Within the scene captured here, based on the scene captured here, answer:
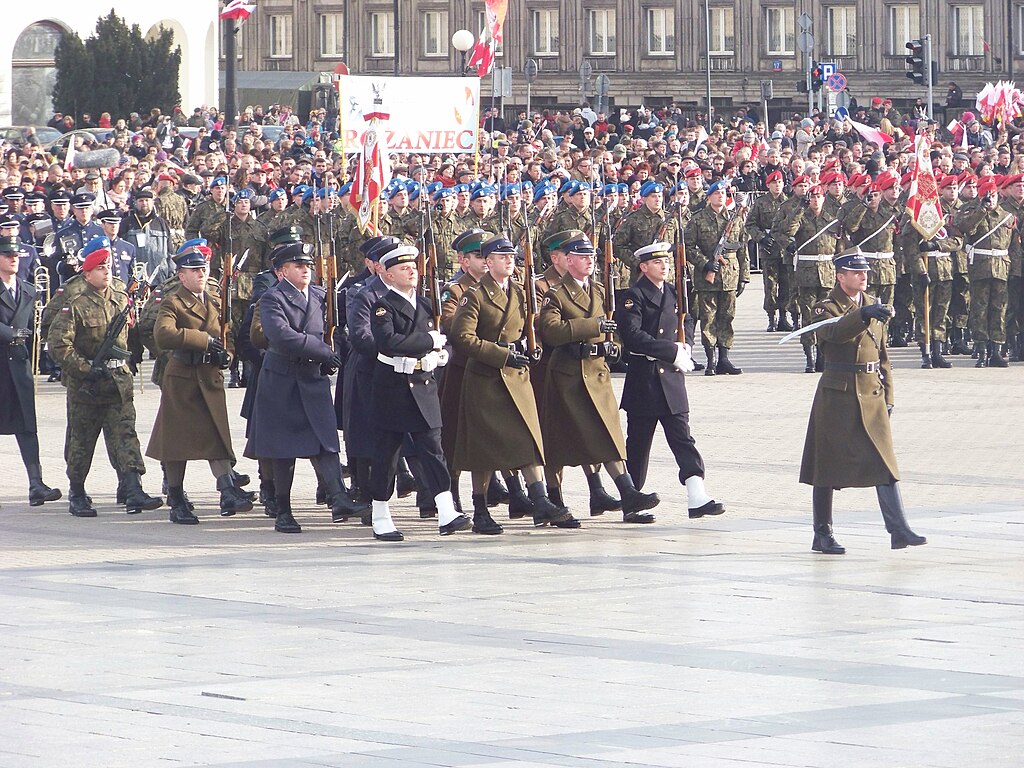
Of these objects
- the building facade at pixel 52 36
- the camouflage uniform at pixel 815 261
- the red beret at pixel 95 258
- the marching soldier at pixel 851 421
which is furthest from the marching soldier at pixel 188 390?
the building facade at pixel 52 36

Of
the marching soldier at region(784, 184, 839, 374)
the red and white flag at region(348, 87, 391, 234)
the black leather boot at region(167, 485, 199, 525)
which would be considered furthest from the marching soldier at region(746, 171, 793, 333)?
the black leather boot at region(167, 485, 199, 525)

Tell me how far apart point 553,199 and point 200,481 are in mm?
8249

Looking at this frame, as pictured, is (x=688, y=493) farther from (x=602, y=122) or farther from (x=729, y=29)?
(x=729, y=29)

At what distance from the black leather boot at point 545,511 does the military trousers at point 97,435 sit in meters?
2.51

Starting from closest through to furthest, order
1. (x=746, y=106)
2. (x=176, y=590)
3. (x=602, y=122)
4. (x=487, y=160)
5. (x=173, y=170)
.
A: (x=176, y=590) < (x=173, y=170) < (x=487, y=160) < (x=602, y=122) < (x=746, y=106)

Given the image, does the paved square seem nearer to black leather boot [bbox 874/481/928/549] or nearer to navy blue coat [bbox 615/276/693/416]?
black leather boot [bbox 874/481/928/549]

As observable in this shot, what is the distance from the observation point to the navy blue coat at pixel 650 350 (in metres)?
12.2

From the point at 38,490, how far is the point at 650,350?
401 cm

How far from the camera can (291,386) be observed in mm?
12055

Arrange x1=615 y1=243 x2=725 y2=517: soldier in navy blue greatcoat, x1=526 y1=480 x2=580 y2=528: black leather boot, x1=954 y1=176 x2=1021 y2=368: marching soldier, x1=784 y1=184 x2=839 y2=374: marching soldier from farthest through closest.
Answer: x1=784 y1=184 x2=839 y2=374: marching soldier, x1=954 y1=176 x2=1021 y2=368: marching soldier, x1=615 y1=243 x2=725 y2=517: soldier in navy blue greatcoat, x1=526 y1=480 x2=580 y2=528: black leather boot

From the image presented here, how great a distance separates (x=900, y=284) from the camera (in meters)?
22.1

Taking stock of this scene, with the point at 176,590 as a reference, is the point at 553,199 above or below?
above

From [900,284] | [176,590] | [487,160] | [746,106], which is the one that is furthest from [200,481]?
[746,106]

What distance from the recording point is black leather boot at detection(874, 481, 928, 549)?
10906mm
